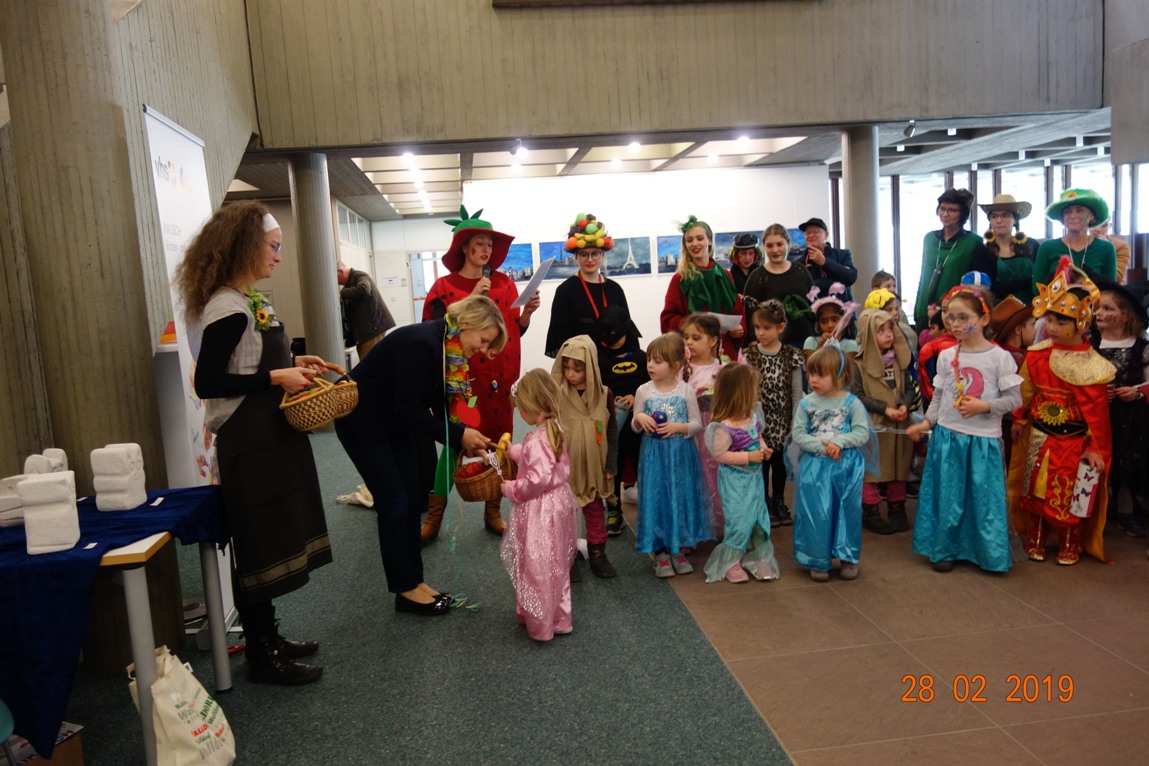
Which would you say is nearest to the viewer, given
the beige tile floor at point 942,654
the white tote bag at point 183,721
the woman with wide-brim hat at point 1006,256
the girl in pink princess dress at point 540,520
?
the white tote bag at point 183,721

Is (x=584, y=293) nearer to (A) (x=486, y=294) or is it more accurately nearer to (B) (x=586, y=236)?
(B) (x=586, y=236)

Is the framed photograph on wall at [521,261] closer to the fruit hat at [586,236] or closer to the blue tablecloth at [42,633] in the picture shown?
the fruit hat at [586,236]

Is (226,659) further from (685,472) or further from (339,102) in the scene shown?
(339,102)

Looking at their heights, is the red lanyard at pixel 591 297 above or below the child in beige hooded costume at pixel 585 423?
above

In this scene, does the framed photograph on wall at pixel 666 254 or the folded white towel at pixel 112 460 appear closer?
the folded white towel at pixel 112 460

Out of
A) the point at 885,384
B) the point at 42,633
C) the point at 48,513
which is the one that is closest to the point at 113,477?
the point at 48,513

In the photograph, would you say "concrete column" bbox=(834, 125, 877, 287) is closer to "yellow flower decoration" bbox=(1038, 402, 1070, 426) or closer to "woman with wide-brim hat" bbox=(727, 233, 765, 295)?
"woman with wide-brim hat" bbox=(727, 233, 765, 295)

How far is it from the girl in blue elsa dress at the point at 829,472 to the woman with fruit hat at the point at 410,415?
147cm

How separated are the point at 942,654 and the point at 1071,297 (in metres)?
1.76

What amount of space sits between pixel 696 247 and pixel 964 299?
152cm

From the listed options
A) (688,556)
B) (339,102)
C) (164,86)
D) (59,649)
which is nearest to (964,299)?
(688,556)

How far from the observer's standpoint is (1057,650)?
9.30ft

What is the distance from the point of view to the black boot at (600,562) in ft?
12.3
